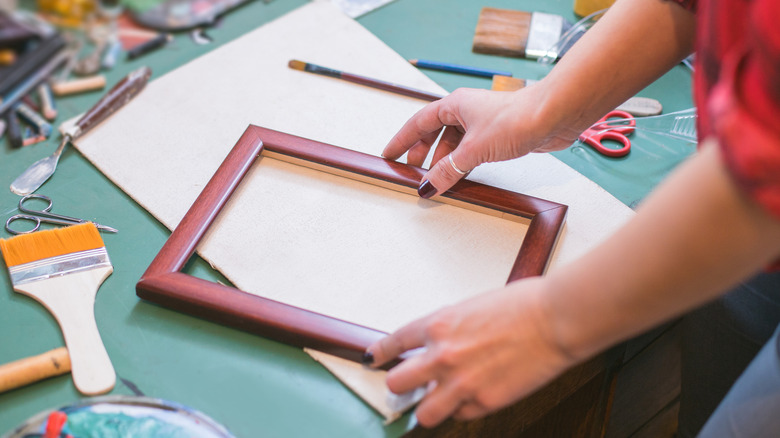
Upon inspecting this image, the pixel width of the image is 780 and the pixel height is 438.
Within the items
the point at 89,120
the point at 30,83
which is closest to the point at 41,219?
the point at 89,120

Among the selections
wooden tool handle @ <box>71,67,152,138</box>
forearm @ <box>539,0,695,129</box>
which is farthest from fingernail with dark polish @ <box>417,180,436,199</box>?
wooden tool handle @ <box>71,67,152,138</box>

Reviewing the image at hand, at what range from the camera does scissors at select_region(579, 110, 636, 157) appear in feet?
3.44

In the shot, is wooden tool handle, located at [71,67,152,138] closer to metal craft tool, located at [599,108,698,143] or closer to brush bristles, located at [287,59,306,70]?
brush bristles, located at [287,59,306,70]

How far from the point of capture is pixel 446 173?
90 cm

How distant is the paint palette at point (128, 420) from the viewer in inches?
26.7

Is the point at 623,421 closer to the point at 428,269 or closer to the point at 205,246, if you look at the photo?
the point at 428,269

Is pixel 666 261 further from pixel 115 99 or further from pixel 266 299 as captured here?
pixel 115 99

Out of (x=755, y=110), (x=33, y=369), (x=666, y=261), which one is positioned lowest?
(x=33, y=369)

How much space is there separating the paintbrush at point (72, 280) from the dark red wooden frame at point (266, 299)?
0.26 feet

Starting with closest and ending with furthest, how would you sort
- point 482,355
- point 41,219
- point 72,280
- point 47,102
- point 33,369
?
1. point 482,355
2. point 33,369
3. point 72,280
4. point 41,219
5. point 47,102

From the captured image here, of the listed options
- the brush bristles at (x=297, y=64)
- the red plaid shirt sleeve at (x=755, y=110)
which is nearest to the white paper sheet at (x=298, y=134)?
the brush bristles at (x=297, y=64)

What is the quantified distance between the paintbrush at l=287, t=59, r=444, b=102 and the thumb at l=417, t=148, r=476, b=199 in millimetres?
251

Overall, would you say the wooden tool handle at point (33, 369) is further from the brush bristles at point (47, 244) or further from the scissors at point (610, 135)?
the scissors at point (610, 135)

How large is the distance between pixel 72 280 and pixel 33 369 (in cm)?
14
